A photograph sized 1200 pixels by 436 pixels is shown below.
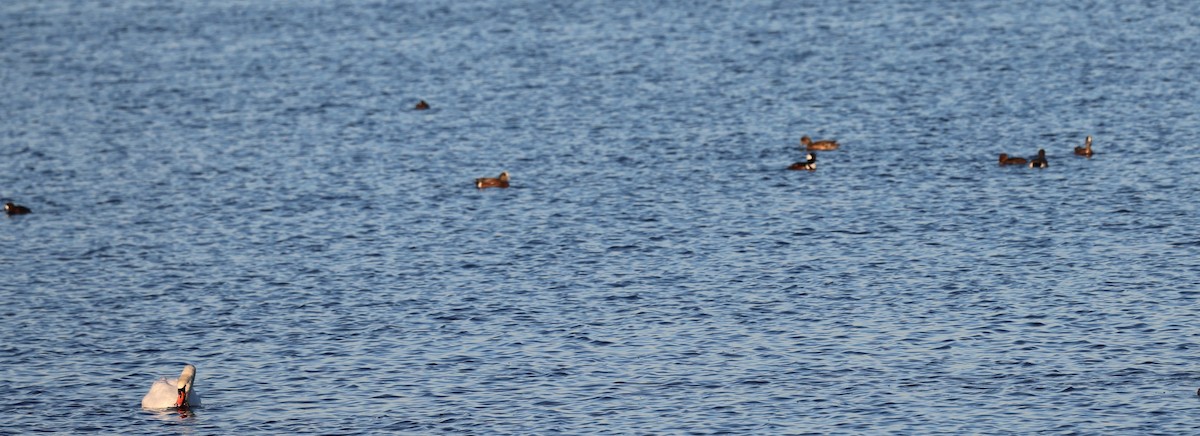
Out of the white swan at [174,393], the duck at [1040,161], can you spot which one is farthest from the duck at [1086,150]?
the white swan at [174,393]

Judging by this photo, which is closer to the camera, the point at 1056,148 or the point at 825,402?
the point at 825,402

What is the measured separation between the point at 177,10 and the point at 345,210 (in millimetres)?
55624

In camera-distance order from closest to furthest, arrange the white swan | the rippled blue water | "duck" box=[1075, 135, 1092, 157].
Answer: the white swan → the rippled blue water → "duck" box=[1075, 135, 1092, 157]

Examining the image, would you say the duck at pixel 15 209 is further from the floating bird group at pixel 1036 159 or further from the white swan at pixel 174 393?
the floating bird group at pixel 1036 159

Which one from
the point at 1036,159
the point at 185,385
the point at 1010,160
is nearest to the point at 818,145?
the point at 1010,160

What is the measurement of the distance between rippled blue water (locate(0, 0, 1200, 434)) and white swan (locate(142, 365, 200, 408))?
1.03ft

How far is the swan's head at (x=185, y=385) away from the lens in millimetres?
33719

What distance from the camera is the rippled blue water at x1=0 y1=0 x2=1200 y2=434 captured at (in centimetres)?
3434

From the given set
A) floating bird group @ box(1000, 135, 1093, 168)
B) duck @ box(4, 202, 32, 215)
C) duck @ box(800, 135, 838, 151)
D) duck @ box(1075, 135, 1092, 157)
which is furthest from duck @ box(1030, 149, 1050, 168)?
duck @ box(4, 202, 32, 215)

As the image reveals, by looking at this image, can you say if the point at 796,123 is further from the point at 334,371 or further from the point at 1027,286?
the point at 334,371

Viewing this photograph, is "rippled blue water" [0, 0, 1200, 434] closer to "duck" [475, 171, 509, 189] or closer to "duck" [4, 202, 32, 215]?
"duck" [475, 171, 509, 189]

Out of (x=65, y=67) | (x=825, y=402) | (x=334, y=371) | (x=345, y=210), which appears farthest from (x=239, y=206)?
(x=65, y=67)

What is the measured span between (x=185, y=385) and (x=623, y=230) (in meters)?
17.5

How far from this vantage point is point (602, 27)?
9038 cm
